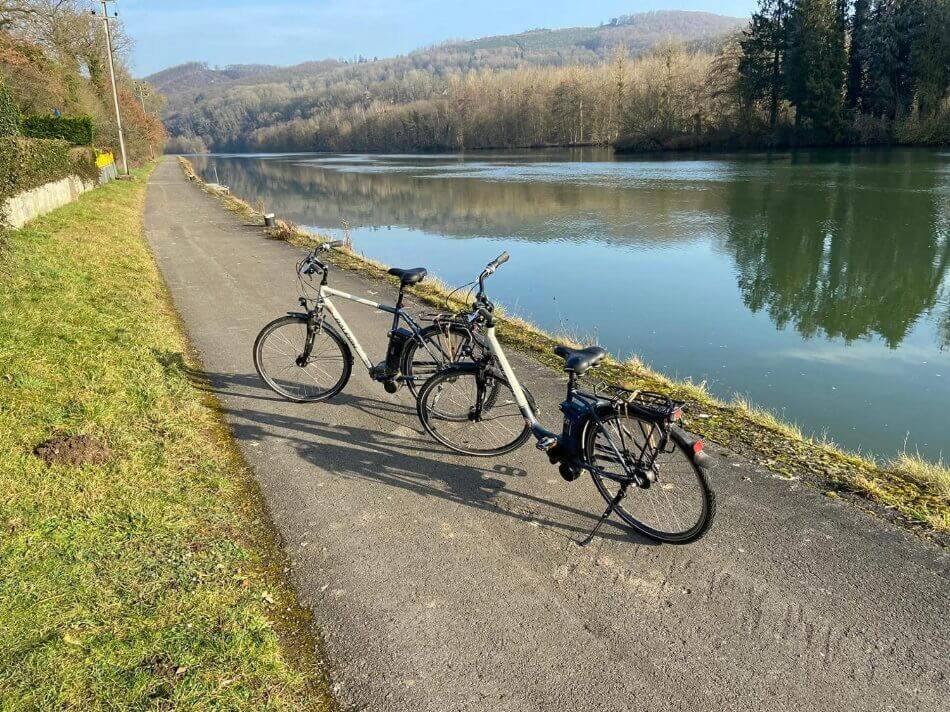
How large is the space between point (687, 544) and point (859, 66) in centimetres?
6302

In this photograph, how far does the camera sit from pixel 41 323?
6676 millimetres

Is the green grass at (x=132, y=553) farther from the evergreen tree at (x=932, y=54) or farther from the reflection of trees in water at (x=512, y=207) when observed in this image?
the evergreen tree at (x=932, y=54)

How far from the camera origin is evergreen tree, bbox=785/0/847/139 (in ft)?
168

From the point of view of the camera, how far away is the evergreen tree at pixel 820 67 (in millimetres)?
51250

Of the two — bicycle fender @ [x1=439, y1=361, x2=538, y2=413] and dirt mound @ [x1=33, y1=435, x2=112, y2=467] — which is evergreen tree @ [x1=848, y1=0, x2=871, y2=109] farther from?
dirt mound @ [x1=33, y1=435, x2=112, y2=467]

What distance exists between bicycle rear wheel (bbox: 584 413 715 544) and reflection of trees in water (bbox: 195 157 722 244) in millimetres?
14721

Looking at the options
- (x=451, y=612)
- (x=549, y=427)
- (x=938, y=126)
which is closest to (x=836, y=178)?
(x=938, y=126)

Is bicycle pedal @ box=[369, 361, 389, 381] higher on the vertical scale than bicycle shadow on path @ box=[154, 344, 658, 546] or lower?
higher

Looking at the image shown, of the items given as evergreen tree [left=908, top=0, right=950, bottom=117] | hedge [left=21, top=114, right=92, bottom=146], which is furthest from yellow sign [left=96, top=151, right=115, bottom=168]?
evergreen tree [left=908, top=0, right=950, bottom=117]

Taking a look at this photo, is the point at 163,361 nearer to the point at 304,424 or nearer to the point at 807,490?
the point at 304,424

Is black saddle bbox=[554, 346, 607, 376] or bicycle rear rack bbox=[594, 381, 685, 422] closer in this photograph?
bicycle rear rack bbox=[594, 381, 685, 422]

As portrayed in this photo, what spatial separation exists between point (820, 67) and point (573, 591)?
2349 inches

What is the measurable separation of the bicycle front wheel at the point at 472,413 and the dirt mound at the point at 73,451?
2.07m

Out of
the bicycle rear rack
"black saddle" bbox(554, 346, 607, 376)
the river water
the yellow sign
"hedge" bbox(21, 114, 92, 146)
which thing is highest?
"hedge" bbox(21, 114, 92, 146)
